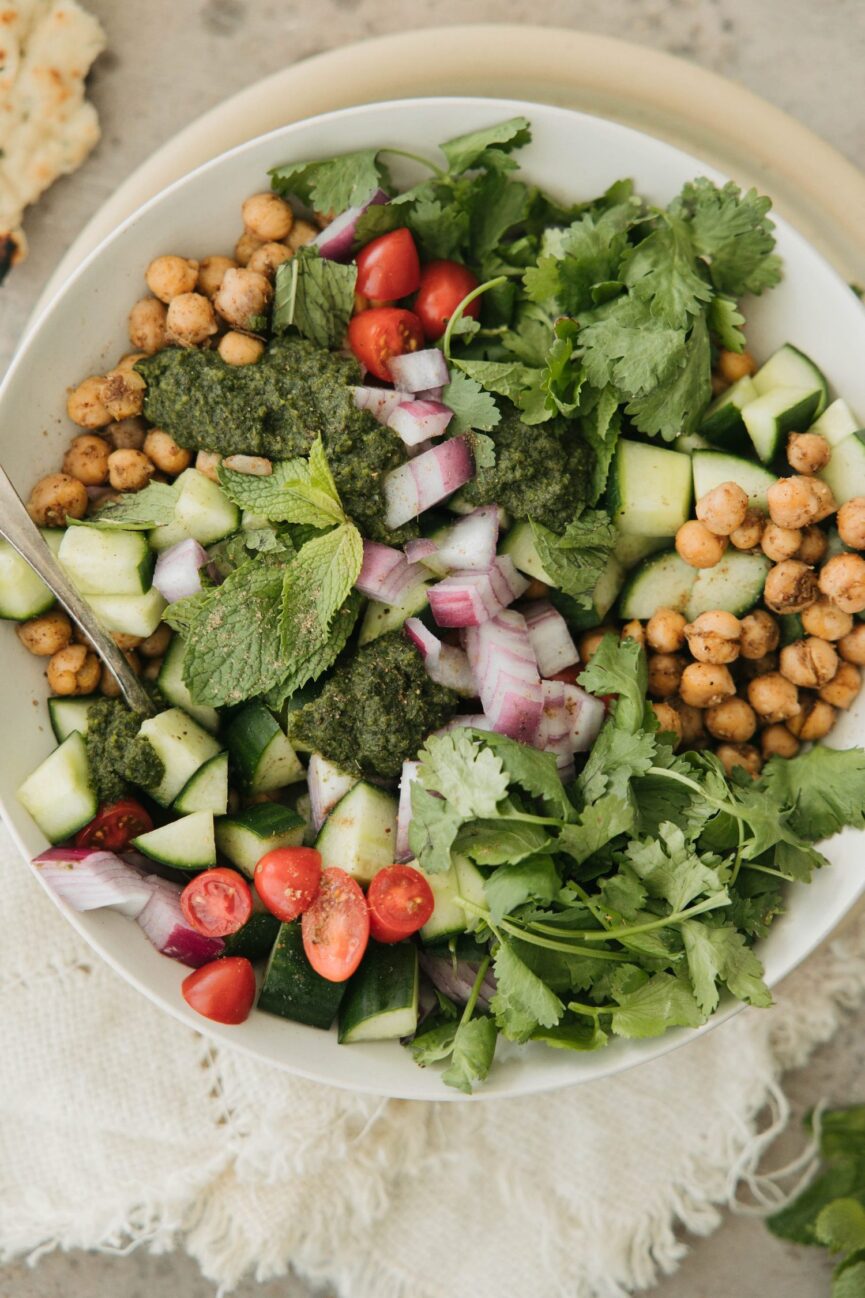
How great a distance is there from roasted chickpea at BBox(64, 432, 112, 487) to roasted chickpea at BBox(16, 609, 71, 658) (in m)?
0.32

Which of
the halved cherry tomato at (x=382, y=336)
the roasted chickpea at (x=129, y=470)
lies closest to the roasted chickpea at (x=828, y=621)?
the halved cherry tomato at (x=382, y=336)

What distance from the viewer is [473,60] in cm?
262

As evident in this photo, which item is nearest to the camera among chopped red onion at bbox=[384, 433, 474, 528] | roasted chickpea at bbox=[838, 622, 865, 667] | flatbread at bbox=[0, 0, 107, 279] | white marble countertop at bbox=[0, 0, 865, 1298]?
chopped red onion at bbox=[384, 433, 474, 528]

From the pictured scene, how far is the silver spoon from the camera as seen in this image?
233 centimetres

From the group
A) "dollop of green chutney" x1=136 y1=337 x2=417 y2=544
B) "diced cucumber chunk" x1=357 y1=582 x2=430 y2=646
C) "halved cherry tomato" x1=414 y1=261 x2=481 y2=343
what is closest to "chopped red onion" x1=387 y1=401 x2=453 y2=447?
"dollop of green chutney" x1=136 y1=337 x2=417 y2=544

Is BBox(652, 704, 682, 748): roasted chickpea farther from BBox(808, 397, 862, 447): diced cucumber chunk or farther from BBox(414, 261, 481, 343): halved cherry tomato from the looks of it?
BBox(414, 261, 481, 343): halved cherry tomato

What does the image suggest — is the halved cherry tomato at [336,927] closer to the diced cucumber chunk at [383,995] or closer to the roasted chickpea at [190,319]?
the diced cucumber chunk at [383,995]

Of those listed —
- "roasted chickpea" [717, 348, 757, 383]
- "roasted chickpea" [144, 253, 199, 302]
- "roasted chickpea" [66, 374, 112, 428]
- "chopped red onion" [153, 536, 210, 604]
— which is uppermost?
"roasted chickpea" [717, 348, 757, 383]

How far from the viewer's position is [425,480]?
2.43 meters

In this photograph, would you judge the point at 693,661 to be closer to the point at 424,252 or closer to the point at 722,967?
the point at 722,967

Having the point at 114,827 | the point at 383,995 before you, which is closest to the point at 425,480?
the point at 114,827

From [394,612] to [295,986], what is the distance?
86 centimetres

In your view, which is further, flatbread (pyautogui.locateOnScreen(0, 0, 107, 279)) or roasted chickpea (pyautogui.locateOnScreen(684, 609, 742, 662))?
flatbread (pyautogui.locateOnScreen(0, 0, 107, 279))

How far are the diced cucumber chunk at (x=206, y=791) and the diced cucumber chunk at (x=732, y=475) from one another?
1.27 metres
